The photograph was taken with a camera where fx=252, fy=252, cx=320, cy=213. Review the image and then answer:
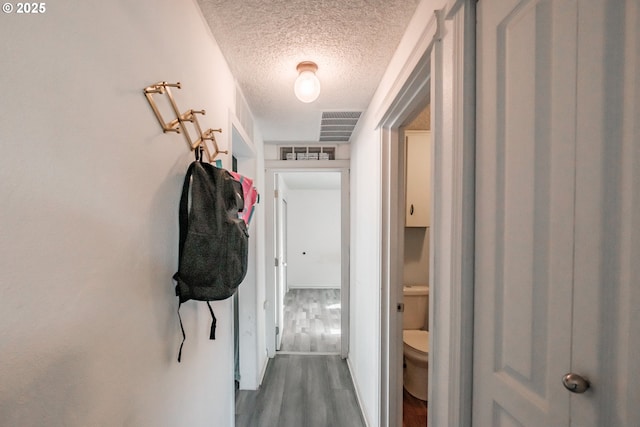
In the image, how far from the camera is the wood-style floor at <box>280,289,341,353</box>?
3.07 metres

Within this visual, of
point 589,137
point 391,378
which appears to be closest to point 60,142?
point 589,137

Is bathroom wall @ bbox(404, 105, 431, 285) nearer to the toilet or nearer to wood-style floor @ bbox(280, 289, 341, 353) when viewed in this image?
the toilet

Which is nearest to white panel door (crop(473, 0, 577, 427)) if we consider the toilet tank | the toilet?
the toilet

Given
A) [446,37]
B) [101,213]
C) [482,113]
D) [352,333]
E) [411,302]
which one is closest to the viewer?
[101,213]

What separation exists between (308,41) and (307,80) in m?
0.19

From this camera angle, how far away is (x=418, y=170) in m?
2.23

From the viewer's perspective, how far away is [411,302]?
234 centimetres

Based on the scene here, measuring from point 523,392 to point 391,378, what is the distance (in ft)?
3.54

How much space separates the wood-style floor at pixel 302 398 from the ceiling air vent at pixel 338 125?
233 cm

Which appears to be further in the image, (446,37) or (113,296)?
(446,37)

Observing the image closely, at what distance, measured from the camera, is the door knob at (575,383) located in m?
0.44

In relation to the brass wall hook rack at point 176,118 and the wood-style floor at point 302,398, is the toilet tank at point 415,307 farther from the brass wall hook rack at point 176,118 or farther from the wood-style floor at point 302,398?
the brass wall hook rack at point 176,118

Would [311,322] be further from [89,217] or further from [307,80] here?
[89,217]

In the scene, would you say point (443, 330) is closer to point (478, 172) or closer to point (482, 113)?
point (478, 172)
